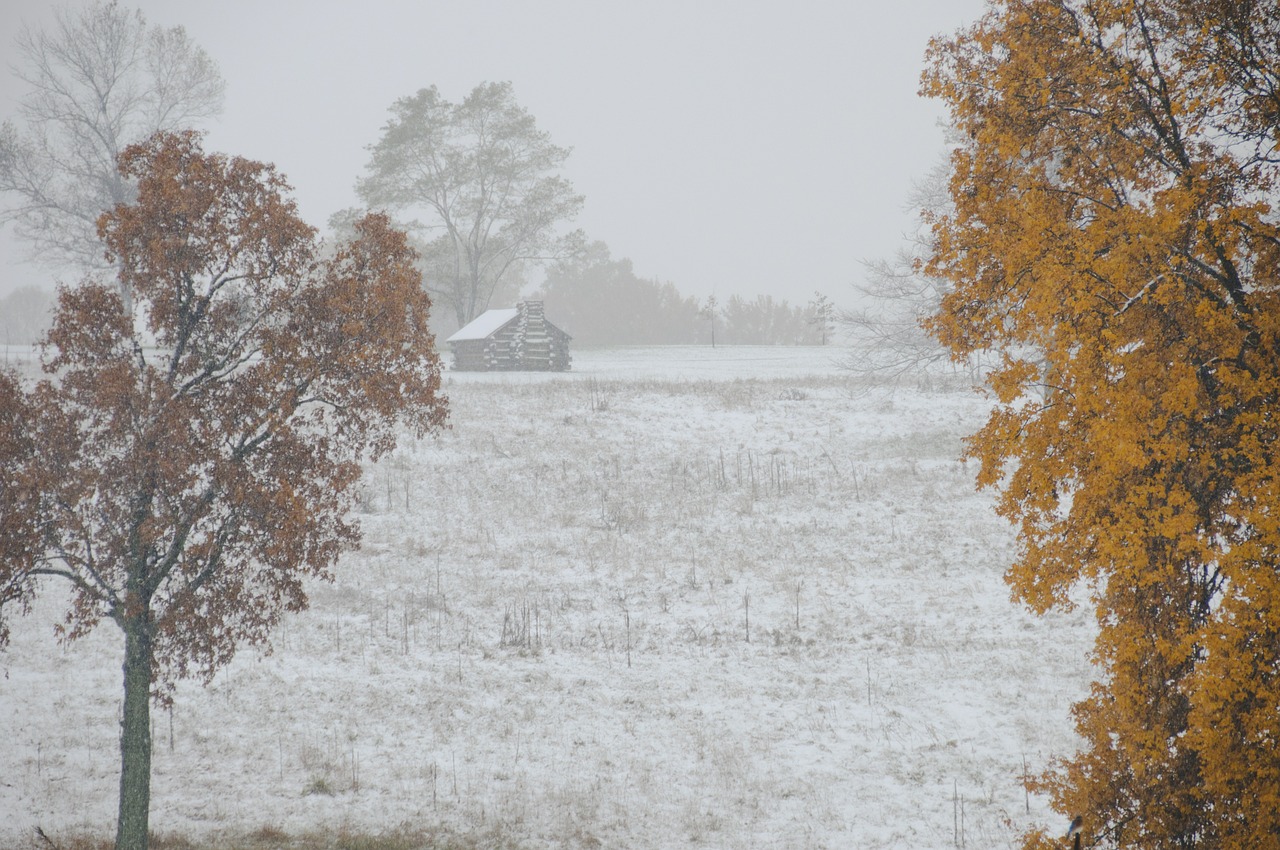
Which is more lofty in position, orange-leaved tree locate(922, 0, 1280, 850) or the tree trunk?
orange-leaved tree locate(922, 0, 1280, 850)

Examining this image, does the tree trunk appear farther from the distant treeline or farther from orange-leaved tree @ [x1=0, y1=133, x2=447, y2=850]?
the distant treeline

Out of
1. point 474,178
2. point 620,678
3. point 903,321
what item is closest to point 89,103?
point 474,178

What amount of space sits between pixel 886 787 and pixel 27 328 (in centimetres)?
8817

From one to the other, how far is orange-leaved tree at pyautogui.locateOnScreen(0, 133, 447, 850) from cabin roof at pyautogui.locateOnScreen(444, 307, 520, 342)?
99.0ft

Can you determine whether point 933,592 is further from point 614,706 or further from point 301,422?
point 301,422

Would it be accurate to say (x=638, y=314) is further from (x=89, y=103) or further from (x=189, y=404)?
(x=189, y=404)

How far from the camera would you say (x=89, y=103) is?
89.2 feet

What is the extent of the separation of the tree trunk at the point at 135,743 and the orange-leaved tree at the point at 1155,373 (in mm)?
8895

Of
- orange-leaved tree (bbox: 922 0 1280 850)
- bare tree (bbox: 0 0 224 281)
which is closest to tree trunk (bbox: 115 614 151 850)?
orange-leaved tree (bbox: 922 0 1280 850)

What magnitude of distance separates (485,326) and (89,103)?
18127 millimetres

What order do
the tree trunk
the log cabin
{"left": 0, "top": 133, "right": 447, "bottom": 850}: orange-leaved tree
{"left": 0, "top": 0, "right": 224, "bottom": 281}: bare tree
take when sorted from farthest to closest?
the log cabin < {"left": 0, "top": 0, "right": 224, "bottom": 281}: bare tree < the tree trunk < {"left": 0, "top": 133, "right": 447, "bottom": 850}: orange-leaved tree

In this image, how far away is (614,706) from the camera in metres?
12.3

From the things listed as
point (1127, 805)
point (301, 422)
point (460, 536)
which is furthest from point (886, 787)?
point (460, 536)

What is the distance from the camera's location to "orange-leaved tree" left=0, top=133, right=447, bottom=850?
294 inches
